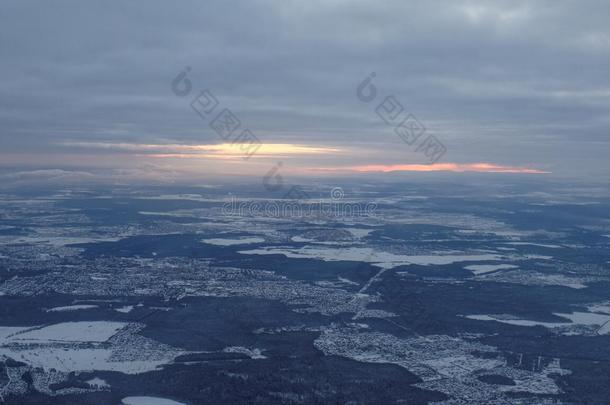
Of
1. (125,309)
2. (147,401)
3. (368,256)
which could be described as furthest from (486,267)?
(147,401)

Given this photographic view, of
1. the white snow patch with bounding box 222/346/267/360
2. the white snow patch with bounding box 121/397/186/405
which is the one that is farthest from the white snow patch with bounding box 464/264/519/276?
the white snow patch with bounding box 121/397/186/405

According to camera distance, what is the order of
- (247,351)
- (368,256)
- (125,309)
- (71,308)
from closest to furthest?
(247,351) → (125,309) → (71,308) → (368,256)

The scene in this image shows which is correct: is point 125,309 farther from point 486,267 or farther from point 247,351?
point 486,267

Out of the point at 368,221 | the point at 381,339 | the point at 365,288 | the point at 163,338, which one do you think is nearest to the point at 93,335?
the point at 163,338

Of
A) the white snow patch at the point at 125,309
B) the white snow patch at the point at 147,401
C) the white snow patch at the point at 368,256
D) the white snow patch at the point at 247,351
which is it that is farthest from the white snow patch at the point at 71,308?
the white snow patch at the point at 368,256

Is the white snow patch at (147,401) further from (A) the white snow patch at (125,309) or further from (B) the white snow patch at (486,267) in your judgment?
(B) the white snow patch at (486,267)

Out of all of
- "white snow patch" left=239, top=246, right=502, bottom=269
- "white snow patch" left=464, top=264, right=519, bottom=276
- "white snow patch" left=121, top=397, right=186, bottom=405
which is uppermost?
"white snow patch" left=239, top=246, right=502, bottom=269

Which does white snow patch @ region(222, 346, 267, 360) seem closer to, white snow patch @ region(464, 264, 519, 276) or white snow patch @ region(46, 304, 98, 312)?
white snow patch @ region(46, 304, 98, 312)

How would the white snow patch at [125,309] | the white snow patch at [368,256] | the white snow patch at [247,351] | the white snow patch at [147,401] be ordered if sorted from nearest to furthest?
the white snow patch at [147,401] < the white snow patch at [247,351] < the white snow patch at [125,309] < the white snow patch at [368,256]

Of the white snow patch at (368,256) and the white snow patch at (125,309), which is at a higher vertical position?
the white snow patch at (368,256)

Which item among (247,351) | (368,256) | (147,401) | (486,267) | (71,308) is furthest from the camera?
(368,256)

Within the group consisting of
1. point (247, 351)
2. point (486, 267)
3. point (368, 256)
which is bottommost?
point (247, 351)

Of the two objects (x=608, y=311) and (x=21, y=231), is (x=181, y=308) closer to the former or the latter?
(x=608, y=311)
